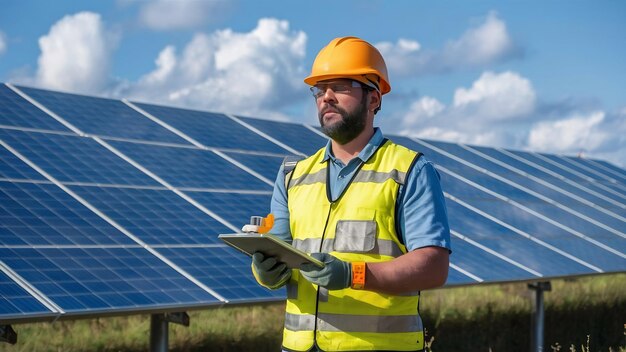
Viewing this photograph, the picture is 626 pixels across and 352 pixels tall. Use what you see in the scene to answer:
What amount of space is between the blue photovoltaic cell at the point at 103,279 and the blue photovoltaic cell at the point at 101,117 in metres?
3.68

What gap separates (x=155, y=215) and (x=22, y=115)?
2.80 meters

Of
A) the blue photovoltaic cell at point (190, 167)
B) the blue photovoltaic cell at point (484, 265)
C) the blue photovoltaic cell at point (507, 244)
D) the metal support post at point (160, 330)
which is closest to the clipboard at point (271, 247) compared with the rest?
the metal support post at point (160, 330)

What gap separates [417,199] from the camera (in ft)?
14.0

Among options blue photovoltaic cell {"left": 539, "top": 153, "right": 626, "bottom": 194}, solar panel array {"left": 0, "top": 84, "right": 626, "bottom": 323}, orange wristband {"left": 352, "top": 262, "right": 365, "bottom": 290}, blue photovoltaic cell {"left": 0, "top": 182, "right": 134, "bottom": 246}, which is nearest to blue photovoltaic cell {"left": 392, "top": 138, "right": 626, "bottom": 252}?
solar panel array {"left": 0, "top": 84, "right": 626, "bottom": 323}

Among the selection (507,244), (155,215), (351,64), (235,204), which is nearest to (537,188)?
(507,244)

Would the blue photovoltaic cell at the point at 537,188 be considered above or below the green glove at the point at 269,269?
above

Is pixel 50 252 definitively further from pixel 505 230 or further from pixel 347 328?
pixel 505 230

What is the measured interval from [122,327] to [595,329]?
7.86 m

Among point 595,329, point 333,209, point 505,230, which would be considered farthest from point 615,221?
point 333,209

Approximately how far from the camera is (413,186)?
4.29m

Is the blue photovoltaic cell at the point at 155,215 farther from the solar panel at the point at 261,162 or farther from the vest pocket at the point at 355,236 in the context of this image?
the vest pocket at the point at 355,236

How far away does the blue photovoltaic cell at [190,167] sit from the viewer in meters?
11.7

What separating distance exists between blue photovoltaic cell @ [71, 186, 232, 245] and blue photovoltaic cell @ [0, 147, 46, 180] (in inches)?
17.5

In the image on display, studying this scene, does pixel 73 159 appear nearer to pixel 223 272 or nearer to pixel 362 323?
pixel 223 272
